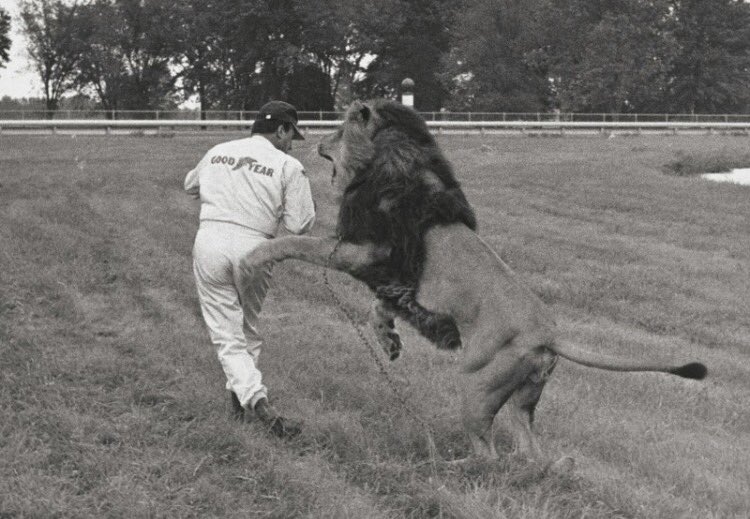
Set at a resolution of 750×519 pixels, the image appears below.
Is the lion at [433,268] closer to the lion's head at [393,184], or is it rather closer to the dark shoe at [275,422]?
the lion's head at [393,184]

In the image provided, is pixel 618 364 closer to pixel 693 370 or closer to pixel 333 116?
pixel 693 370

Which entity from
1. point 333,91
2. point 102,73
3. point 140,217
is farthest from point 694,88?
point 140,217

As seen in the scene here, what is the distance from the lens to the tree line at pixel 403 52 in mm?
54281

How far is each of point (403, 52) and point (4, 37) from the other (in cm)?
2503

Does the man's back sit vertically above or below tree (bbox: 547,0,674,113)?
below

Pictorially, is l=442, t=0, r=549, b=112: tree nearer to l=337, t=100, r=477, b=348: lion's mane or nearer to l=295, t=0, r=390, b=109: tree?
l=295, t=0, r=390, b=109: tree

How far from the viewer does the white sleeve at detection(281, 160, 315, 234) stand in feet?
19.3

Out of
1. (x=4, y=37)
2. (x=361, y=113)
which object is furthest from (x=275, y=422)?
(x=4, y=37)

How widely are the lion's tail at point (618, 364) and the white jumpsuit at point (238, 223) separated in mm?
1986

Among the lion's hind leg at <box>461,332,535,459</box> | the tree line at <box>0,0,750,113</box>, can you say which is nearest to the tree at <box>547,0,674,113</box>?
the tree line at <box>0,0,750,113</box>

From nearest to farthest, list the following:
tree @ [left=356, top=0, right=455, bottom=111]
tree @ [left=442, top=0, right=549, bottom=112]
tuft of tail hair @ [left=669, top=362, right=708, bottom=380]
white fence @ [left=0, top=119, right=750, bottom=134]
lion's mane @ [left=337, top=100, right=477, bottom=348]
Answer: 1. tuft of tail hair @ [left=669, top=362, right=708, bottom=380]
2. lion's mane @ [left=337, top=100, right=477, bottom=348]
3. white fence @ [left=0, top=119, right=750, bottom=134]
4. tree @ [left=442, top=0, right=549, bottom=112]
5. tree @ [left=356, top=0, right=455, bottom=111]

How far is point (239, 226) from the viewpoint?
5.81 metres

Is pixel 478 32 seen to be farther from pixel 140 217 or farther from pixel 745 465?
pixel 745 465

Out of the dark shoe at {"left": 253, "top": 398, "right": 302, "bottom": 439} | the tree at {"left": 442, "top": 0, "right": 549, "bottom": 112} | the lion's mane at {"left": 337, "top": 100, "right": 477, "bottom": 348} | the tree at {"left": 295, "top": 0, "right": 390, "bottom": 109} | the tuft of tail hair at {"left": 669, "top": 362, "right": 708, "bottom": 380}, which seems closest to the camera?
the tuft of tail hair at {"left": 669, "top": 362, "right": 708, "bottom": 380}
